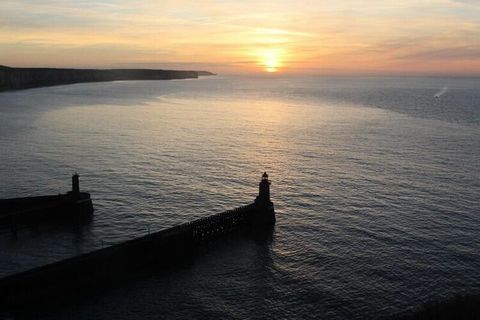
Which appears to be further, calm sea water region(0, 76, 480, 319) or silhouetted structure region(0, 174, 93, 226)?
silhouetted structure region(0, 174, 93, 226)

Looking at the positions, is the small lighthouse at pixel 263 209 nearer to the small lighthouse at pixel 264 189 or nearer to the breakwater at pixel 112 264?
the small lighthouse at pixel 264 189

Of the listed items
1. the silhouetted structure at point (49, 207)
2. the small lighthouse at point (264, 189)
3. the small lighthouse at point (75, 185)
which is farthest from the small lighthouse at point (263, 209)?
the small lighthouse at point (75, 185)

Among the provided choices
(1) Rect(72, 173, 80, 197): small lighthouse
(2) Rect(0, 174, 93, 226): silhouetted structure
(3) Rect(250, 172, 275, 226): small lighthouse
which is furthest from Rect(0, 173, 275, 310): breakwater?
(1) Rect(72, 173, 80, 197): small lighthouse

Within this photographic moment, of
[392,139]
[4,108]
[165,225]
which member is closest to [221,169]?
[165,225]

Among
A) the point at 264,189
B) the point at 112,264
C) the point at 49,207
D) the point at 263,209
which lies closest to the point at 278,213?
the point at 263,209

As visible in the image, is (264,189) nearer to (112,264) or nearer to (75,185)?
(112,264)

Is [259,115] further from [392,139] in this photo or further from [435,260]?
[435,260]

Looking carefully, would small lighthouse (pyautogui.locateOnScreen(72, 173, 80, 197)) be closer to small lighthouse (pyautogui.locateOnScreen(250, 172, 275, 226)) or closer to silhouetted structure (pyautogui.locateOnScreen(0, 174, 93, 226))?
silhouetted structure (pyautogui.locateOnScreen(0, 174, 93, 226))

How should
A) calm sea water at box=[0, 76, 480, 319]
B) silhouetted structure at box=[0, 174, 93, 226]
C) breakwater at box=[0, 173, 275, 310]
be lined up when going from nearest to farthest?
breakwater at box=[0, 173, 275, 310] < calm sea water at box=[0, 76, 480, 319] < silhouetted structure at box=[0, 174, 93, 226]
